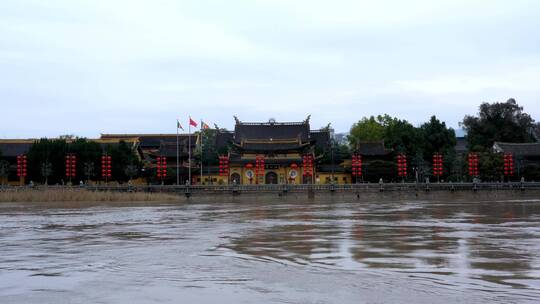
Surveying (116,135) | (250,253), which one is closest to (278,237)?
(250,253)

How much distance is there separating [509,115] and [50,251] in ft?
280

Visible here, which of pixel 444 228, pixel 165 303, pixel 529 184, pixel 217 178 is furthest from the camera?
pixel 217 178

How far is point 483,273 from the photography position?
38.1 feet

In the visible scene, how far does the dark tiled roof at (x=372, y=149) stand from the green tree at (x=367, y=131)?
23.5ft

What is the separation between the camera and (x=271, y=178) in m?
76.4

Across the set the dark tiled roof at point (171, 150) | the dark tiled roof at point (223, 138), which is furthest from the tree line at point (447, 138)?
the dark tiled roof at point (171, 150)

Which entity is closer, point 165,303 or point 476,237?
point 165,303

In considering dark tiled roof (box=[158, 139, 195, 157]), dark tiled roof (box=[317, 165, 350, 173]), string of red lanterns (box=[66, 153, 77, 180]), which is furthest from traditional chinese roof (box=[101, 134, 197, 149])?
string of red lanterns (box=[66, 153, 77, 180])

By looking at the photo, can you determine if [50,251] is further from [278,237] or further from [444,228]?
[444,228]

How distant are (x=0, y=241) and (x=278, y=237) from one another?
8.42 metres

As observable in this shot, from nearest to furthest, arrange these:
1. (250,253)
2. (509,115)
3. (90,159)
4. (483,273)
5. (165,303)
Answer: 1. (165,303)
2. (483,273)
3. (250,253)
4. (90,159)
5. (509,115)

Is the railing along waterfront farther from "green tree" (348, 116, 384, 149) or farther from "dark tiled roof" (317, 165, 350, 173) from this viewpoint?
"green tree" (348, 116, 384, 149)

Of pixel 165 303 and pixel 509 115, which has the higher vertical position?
pixel 509 115

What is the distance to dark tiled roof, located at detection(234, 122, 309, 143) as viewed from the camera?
267ft
